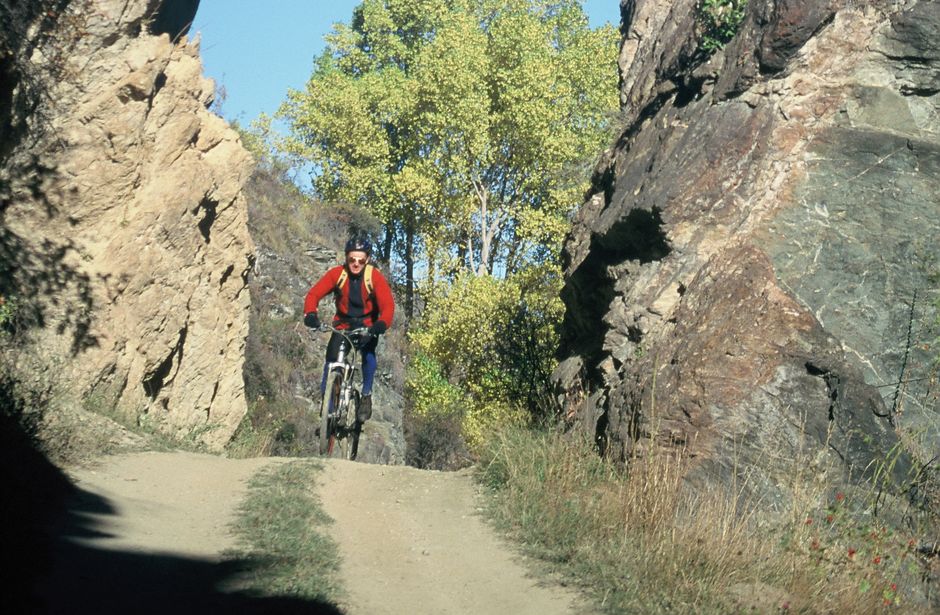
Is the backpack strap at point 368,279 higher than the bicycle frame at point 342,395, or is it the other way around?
the backpack strap at point 368,279

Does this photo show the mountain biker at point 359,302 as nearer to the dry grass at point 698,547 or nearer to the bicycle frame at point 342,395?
the bicycle frame at point 342,395

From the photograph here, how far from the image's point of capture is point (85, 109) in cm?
1007

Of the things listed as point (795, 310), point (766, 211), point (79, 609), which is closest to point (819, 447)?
point (795, 310)

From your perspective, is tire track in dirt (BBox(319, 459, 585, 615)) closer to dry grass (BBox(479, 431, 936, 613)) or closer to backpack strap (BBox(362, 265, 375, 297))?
dry grass (BBox(479, 431, 936, 613))

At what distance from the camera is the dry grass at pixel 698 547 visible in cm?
586

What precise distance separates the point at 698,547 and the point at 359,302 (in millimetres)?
5393

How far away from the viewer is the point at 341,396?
1091 centimetres

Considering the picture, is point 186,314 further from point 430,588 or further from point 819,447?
point 819,447

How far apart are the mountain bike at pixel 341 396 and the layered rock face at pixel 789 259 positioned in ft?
8.74

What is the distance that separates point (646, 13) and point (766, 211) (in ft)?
52.3

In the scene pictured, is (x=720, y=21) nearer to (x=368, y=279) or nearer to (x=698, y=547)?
(x=368, y=279)

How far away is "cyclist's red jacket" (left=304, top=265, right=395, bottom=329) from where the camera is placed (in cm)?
1073

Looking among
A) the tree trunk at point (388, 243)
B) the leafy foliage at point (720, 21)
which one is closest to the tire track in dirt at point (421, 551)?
the leafy foliage at point (720, 21)

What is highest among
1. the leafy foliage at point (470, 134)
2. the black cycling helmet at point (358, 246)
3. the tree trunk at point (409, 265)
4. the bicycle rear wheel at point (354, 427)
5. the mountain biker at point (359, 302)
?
the leafy foliage at point (470, 134)
